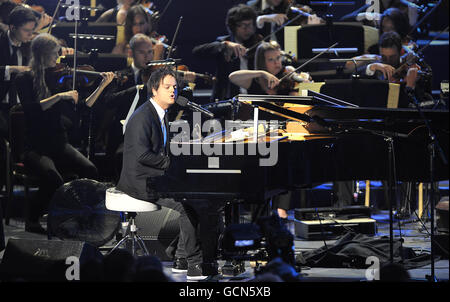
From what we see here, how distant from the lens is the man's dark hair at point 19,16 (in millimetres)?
6977

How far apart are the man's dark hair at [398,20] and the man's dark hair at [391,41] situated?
566 millimetres

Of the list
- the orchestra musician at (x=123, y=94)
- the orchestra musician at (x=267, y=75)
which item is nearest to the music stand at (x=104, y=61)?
the orchestra musician at (x=123, y=94)

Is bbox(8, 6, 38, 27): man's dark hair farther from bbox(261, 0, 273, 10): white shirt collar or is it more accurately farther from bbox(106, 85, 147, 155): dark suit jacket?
bbox(261, 0, 273, 10): white shirt collar

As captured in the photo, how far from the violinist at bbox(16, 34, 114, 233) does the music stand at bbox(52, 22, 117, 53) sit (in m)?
0.38

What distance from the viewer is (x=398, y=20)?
7523mm

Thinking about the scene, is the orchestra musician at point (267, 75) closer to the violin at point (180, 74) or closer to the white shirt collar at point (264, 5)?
the violin at point (180, 74)

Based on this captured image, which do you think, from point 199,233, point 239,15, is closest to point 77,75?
point 239,15

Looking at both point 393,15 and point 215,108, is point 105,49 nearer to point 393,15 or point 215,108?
point 215,108

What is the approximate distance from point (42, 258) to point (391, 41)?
13.8ft

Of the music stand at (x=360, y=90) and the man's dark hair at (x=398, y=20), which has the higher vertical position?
the man's dark hair at (x=398, y=20)

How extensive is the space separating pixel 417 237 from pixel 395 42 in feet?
6.40

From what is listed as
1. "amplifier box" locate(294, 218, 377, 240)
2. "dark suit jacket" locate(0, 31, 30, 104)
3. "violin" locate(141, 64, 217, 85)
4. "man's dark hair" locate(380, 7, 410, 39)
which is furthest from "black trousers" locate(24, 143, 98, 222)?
"man's dark hair" locate(380, 7, 410, 39)

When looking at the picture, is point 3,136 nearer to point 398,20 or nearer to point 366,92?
point 366,92
